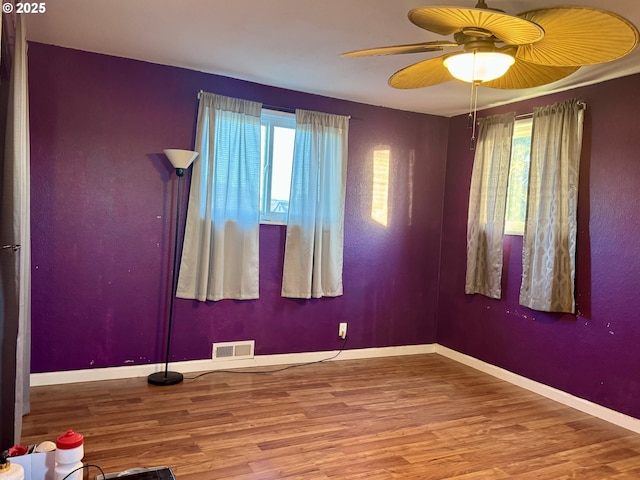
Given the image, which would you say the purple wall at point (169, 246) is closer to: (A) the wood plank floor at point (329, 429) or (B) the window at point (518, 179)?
(B) the window at point (518, 179)

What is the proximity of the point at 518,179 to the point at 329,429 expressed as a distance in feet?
8.07

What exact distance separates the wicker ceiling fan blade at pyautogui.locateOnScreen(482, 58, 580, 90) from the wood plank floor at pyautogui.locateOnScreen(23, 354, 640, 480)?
1.93m

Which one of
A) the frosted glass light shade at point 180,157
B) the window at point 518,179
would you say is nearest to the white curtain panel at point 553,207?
the window at point 518,179

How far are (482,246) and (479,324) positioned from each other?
2.28ft

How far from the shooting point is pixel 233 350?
3.98m

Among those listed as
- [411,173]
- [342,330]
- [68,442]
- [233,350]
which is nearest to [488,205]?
[411,173]

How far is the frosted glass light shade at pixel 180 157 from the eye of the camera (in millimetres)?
3394

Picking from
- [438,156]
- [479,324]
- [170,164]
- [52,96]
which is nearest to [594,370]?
[479,324]

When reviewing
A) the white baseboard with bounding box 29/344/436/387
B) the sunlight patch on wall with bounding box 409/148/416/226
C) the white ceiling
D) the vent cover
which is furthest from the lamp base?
the sunlight patch on wall with bounding box 409/148/416/226

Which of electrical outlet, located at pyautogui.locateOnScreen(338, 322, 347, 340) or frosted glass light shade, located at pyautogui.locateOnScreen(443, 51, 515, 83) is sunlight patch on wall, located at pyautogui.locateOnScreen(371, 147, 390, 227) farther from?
frosted glass light shade, located at pyautogui.locateOnScreen(443, 51, 515, 83)

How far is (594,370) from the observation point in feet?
11.2

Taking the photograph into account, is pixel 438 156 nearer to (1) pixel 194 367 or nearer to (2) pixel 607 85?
(2) pixel 607 85

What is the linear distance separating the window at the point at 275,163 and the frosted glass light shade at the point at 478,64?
215cm

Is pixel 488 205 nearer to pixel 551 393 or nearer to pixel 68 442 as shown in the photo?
pixel 551 393
